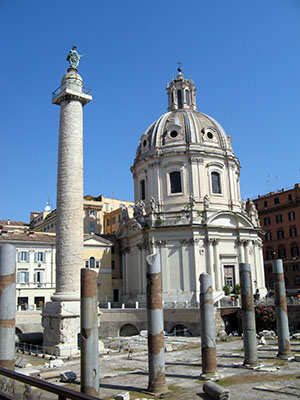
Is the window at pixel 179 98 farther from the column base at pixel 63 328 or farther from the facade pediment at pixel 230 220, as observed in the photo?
the column base at pixel 63 328

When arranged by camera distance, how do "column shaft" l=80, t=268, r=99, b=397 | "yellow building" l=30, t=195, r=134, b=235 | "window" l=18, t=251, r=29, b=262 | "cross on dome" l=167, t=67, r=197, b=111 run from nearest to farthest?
1. "column shaft" l=80, t=268, r=99, b=397
2. "window" l=18, t=251, r=29, b=262
3. "cross on dome" l=167, t=67, r=197, b=111
4. "yellow building" l=30, t=195, r=134, b=235

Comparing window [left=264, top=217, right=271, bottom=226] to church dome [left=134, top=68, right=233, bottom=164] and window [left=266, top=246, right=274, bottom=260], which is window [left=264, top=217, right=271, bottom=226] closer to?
window [left=266, top=246, right=274, bottom=260]

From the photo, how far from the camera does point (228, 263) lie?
46.2m

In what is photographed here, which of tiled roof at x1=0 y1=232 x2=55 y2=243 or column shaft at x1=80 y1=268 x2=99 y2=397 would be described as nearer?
column shaft at x1=80 y1=268 x2=99 y2=397

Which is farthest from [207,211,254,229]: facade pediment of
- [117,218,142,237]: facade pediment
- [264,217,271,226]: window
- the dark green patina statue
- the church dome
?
the dark green patina statue

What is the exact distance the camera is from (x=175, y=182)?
161ft

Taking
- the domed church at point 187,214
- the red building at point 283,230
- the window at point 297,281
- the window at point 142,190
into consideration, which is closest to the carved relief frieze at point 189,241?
the domed church at point 187,214

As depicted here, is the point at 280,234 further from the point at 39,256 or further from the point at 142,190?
the point at 39,256

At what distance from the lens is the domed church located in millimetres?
44750

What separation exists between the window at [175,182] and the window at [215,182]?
3.80 m

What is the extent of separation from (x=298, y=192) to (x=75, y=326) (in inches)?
1704

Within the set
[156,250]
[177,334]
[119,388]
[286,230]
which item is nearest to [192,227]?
[156,250]

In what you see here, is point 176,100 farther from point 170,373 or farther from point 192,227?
point 170,373

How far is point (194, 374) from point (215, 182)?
32.2 meters
